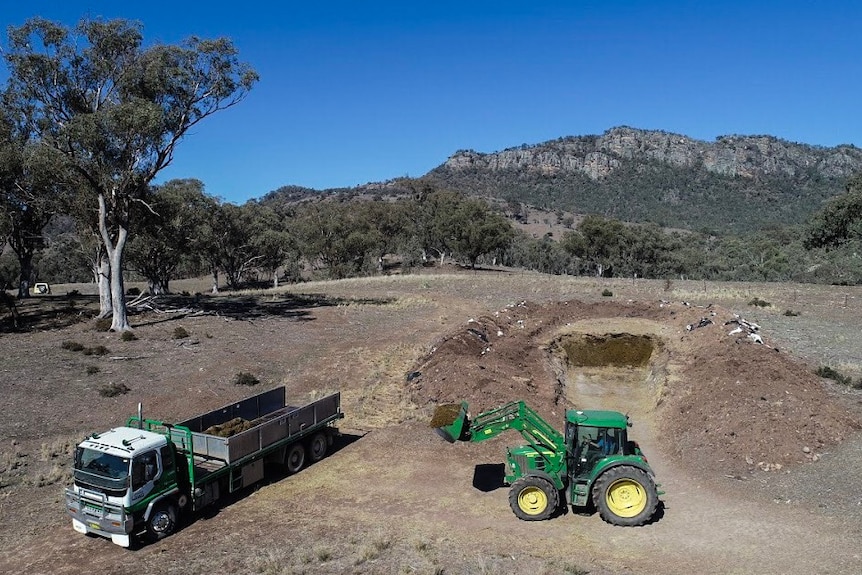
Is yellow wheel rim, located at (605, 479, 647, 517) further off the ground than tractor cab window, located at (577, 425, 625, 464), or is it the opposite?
tractor cab window, located at (577, 425, 625, 464)

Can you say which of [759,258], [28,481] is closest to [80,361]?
[28,481]

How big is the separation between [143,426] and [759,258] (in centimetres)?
10202

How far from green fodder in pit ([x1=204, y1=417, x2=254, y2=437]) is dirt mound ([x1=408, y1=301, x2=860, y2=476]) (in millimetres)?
7579

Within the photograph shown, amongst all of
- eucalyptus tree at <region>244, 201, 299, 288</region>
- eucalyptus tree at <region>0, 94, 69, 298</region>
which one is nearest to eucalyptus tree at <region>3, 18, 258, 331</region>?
eucalyptus tree at <region>0, 94, 69, 298</region>

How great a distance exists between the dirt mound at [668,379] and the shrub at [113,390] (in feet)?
36.8

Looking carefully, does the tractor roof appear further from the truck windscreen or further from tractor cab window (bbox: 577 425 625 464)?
the truck windscreen

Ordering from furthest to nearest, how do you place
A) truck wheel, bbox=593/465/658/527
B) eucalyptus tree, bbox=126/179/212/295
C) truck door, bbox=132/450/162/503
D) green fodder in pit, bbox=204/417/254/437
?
eucalyptus tree, bbox=126/179/212/295
green fodder in pit, bbox=204/417/254/437
truck wheel, bbox=593/465/658/527
truck door, bbox=132/450/162/503

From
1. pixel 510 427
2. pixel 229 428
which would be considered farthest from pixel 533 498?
pixel 229 428

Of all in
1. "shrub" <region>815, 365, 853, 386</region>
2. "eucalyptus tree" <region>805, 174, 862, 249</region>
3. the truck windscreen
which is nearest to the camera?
the truck windscreen

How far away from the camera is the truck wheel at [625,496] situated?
1347 cm

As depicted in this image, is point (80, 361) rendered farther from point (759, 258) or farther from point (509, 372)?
point (759, 258)

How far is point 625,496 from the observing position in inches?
542

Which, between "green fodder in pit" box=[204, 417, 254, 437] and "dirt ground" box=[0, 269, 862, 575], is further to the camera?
"green fodder in pit" box=[204, 417, 254, 437]

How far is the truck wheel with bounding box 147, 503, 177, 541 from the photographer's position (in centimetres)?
1330
